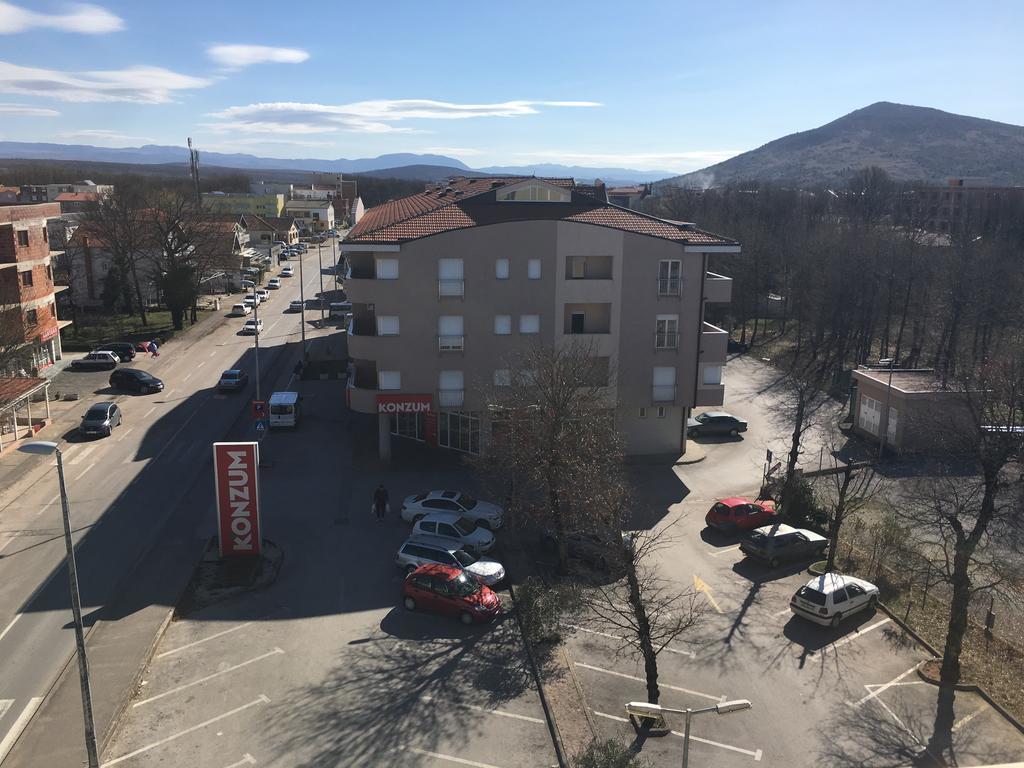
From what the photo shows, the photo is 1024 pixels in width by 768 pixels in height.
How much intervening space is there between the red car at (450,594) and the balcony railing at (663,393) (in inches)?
614

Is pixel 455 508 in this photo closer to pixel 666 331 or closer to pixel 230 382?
pixel 666 331

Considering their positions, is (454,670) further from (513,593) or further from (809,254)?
(809,254)

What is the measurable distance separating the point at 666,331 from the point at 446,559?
640 inches

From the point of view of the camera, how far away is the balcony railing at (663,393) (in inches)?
1390

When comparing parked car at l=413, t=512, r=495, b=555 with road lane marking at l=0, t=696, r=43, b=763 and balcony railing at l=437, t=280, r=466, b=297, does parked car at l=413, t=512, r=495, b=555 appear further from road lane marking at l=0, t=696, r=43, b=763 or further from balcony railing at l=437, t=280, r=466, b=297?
road lane marking at l=0, t=696, r=43, b=763

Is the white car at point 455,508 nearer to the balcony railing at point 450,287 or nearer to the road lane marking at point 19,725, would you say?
the balcony railing at point 450,287

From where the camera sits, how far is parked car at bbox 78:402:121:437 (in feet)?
121

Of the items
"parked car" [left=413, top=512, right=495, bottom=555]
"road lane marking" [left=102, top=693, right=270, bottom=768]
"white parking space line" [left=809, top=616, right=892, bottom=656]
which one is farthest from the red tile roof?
"road lane marking" [left=102, top=693, right=270, bottom=768]

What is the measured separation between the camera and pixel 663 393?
3531 centimetres

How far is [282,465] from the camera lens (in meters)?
34.5

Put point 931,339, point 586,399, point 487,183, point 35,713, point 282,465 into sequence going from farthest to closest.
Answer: point 931,339, point 487,183, point 282,465, point 586,399, point 35,713

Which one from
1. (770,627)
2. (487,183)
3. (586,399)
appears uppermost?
(487,183)

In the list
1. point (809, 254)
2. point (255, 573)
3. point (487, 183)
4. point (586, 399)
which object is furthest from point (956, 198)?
point (255, 573)

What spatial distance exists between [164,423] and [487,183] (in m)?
25.6
